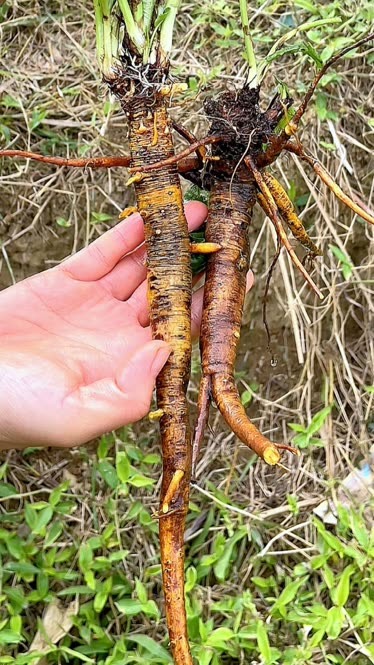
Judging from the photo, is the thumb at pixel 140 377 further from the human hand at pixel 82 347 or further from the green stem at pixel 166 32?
the green stem at pixel 166 32

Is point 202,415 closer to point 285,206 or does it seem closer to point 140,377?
point 140,377

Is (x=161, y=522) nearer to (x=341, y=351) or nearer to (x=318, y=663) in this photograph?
(x=318, y=663)

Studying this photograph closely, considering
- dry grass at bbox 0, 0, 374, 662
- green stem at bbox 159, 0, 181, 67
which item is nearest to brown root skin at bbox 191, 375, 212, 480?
dry grass at bbox 0, 0, 374, 662

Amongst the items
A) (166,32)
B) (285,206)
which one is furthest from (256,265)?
(166,32)

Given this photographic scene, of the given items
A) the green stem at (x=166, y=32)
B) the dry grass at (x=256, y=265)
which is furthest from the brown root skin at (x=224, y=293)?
the dry grass at (x=256, y=265)

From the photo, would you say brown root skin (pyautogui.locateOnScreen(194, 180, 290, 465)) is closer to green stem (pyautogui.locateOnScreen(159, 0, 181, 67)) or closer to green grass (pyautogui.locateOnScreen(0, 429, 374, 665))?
green stem (pyautogui.locateOnScreen(159, 0, 181, 67))
